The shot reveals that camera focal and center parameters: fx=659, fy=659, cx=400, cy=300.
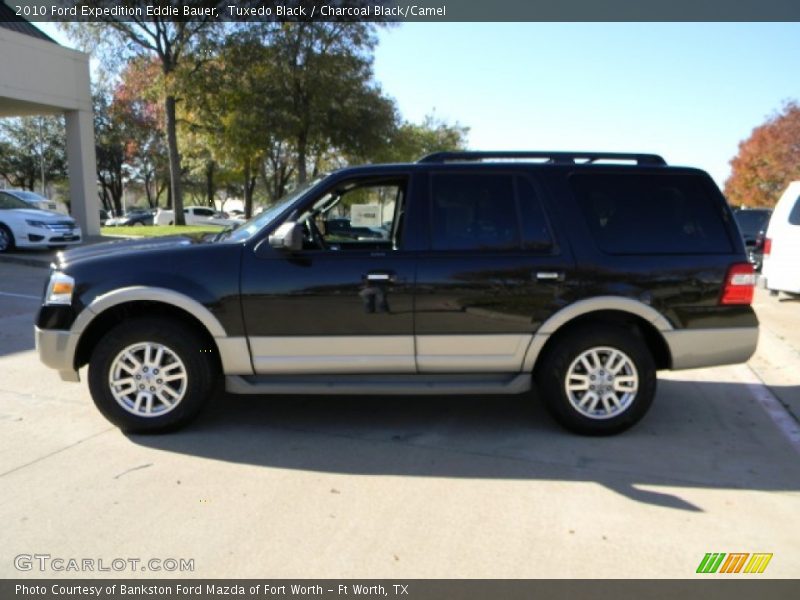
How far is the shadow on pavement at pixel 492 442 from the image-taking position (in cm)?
404

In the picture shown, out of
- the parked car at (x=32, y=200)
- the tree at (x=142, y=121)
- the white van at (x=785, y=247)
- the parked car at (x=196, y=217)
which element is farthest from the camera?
the parked car at (x=196, y=217)

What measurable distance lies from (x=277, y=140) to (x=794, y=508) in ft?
75.2

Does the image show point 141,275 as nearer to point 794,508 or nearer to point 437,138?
point 794,508

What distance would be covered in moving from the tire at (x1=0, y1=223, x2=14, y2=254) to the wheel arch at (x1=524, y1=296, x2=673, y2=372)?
13.7 metres

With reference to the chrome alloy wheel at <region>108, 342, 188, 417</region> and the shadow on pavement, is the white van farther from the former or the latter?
the chrome alloy wheel at <region>108, 342, 188, 417</region>

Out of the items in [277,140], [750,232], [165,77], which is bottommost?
[750,232]

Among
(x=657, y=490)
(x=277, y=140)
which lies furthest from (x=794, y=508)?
(x=277, y=140)

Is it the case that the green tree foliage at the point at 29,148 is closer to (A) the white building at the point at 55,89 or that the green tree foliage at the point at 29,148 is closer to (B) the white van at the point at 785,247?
(A) the white building at the point at 55,89

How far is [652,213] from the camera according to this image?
4660mm

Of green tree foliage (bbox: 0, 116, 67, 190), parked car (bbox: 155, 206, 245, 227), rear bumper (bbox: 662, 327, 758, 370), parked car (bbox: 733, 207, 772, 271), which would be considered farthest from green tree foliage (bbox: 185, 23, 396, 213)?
green tree foliage (bbox: 0, 116, 67, 190)

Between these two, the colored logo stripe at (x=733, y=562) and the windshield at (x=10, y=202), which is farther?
the windshield at (x=10, y=202)

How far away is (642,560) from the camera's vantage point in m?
3.10

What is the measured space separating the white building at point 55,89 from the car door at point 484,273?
15.7 meters

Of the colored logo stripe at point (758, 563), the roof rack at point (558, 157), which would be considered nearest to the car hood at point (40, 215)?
the roof rack at point (558, 157)
